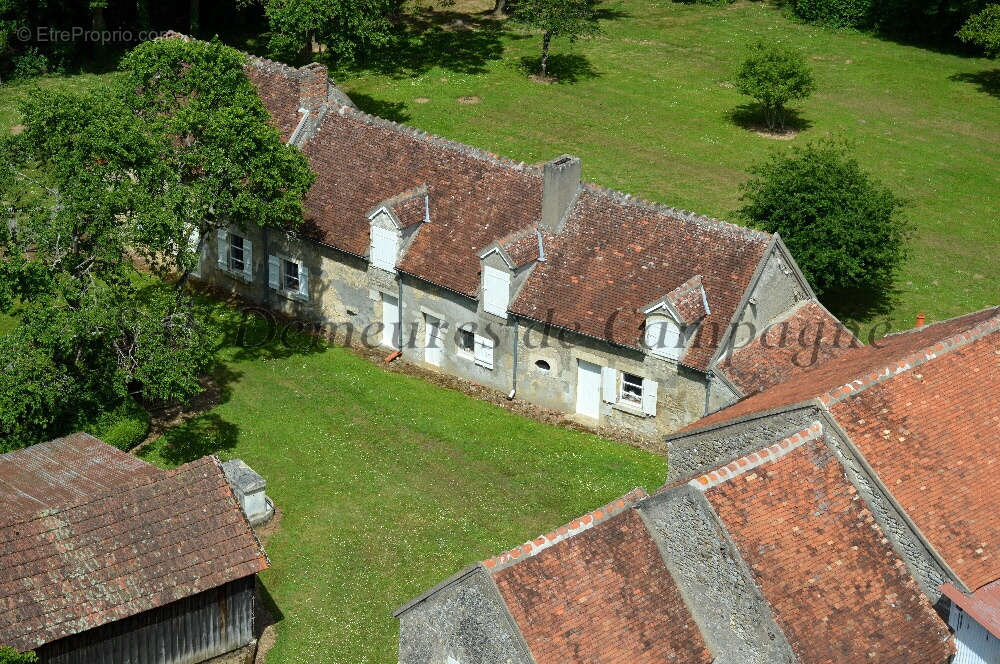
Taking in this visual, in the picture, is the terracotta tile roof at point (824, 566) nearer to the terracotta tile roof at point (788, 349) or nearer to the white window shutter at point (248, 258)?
the terracotta tile roof at point (788, 349)

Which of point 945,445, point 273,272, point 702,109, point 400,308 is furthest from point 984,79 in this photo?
point 945,445

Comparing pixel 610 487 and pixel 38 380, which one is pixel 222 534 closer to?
pixel 38 380

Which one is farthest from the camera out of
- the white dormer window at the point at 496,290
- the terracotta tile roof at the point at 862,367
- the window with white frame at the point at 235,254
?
the window with white frame at the point at 235,254

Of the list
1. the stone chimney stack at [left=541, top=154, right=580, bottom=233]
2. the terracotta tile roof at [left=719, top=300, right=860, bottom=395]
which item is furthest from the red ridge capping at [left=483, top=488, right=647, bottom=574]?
the stone chimney stack at [left=541, top=154, right=580, bottom=233]

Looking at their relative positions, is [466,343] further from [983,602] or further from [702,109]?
[702,109]

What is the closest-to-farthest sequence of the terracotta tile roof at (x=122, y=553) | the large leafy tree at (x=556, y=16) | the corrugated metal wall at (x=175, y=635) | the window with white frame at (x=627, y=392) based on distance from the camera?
the terracotta tile roof at (x=122, y=553), the corrugated metal wall at (x=175, y=635), the window with white frame at (x=627, y=392), the large leafy tree at (x=556, y=16)

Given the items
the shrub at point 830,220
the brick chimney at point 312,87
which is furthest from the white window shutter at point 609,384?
the brick chimney at point 312,87

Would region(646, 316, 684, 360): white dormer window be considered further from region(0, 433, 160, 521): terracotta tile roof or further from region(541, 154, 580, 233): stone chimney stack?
region(0, 433, 160, 521): terracotta tile roof
